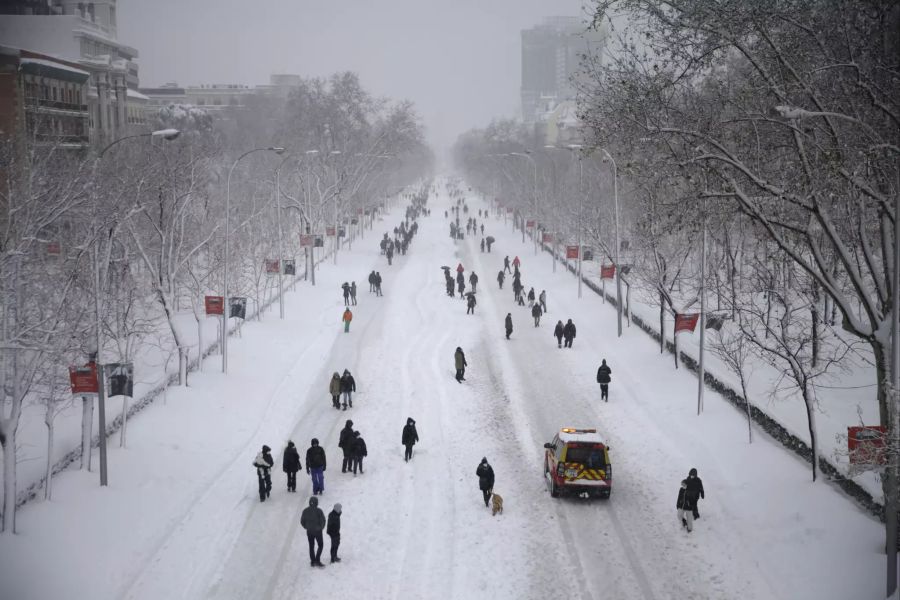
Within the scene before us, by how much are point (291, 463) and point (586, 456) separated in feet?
20.4

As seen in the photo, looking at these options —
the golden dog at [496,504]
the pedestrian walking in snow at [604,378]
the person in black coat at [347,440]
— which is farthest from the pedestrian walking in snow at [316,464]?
the pedestrian walking in snow at [604,378]

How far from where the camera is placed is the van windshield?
685 inches

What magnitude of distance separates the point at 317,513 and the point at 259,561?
63.4 inches

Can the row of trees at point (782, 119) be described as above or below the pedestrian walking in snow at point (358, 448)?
above

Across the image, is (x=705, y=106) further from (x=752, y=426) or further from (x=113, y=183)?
(x=113, y=183)

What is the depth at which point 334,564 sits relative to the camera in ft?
48.6

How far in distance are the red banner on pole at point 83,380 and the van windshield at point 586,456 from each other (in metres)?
9.90

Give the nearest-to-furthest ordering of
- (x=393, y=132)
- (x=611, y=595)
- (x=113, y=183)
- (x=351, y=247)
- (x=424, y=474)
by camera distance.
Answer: (x=611, y=595) < (x=424, y=474) < (x=113, y=183) < (x=351, y=247) < (x=393, y=132)

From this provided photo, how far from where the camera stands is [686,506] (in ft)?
52.2

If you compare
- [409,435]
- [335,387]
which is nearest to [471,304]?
[335,387]

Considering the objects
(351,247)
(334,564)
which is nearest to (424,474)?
(334,564)

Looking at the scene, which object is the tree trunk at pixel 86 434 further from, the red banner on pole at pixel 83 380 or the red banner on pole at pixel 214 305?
the red banner on pole at pixel 214 305

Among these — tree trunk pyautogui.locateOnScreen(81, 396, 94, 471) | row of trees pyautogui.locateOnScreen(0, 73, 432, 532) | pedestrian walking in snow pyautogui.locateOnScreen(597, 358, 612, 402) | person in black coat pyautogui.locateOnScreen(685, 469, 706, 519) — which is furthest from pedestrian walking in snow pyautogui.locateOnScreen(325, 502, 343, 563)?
pedestrian walking in snow pyautogui.locateOnScreen(597, 358, 612, 402)

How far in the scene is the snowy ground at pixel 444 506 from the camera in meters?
14.1
